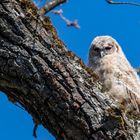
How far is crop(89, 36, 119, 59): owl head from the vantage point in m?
5.62

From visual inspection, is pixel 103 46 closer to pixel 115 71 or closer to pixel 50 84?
pixel 115 71

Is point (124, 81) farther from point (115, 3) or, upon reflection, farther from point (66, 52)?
point (66, 52)

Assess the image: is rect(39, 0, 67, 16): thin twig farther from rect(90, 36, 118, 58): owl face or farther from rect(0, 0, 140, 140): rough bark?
rect(0, 0, 140, 140): rough bark

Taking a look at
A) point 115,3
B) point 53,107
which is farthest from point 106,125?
point 115,3

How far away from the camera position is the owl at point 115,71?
4.20 meters

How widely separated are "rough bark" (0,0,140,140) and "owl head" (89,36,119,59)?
309cm

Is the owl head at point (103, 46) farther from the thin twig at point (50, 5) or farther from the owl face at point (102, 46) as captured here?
the thin twig at point (50, 5)

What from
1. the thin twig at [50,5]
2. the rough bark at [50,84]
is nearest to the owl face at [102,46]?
the thin twig at [50,5]

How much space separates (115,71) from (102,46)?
1.14m

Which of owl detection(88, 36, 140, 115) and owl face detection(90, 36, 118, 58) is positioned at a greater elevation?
owl face detection(90, 36, 118, 58)

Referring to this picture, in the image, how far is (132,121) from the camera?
2408 millimetres

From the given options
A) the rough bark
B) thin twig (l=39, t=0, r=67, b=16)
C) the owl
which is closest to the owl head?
the owl

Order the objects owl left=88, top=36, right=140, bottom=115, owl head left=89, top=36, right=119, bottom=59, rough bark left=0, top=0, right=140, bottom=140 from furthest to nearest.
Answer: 1. owl head left=89, top=36, right=119, bottom=59
2. owl left=88, top=36, right=140, bottom=115
3. rough bark left=0, top=0, right=140, bottom=140

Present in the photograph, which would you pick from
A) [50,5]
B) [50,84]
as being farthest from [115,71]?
[50,84]
